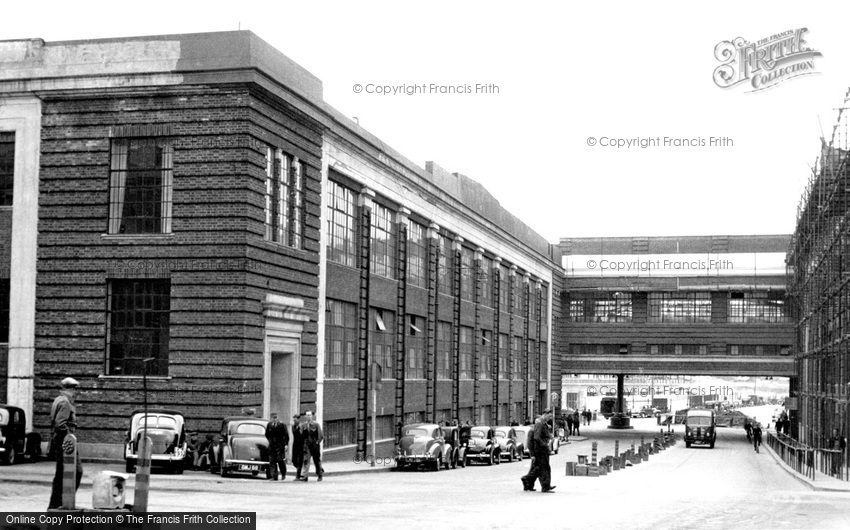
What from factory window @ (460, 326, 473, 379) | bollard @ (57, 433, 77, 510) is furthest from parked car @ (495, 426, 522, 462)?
bollard @ (57, 433, 77, 510)

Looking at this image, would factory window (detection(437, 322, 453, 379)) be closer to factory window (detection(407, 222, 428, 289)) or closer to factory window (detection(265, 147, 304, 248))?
factory window (detection(407, 222, 428, 289))

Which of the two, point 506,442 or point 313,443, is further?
point 506,442

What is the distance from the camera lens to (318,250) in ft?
118

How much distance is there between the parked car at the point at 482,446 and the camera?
42344 millimetres

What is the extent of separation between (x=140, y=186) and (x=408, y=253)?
19.1 metres

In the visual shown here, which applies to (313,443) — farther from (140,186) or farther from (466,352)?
(466,352)

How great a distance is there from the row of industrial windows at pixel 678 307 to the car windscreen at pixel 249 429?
6088 centimetres

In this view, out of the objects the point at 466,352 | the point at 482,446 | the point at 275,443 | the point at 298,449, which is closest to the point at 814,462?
the point at 482,446

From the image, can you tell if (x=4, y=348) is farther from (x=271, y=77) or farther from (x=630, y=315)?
(x=630, y=315)

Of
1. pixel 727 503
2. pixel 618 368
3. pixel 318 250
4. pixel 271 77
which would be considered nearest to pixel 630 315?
pixel 618 368

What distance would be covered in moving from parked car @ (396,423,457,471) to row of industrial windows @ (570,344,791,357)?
49.0 m

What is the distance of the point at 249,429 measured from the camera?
27156 millimetres

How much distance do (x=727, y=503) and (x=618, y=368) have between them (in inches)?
2449

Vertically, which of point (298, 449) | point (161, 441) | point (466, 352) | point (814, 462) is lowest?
point (814, 462)
